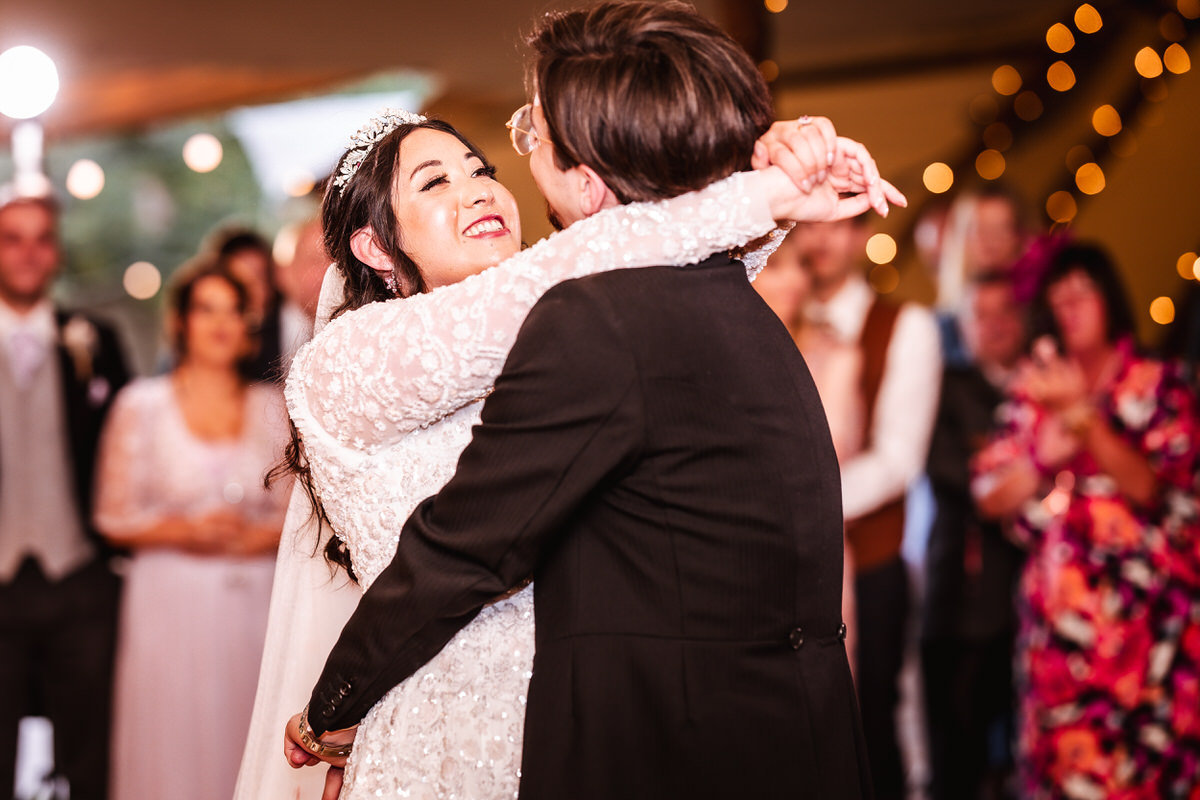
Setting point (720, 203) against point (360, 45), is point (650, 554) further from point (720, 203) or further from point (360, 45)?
point (360, 45)

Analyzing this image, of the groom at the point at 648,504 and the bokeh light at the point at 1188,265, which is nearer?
the groom at the point at 648,504

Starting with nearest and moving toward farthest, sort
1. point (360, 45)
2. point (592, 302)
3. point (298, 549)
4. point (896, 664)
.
Answer: 1. point (592, 302)
2. point (298, 549)
3. point (896, 664)
4. point (360, 45)

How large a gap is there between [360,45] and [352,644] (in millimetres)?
4390

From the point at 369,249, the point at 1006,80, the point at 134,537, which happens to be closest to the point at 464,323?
the point at 369,249

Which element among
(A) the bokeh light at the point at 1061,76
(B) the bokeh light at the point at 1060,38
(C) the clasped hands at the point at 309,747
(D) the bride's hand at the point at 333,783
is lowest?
(D) the bride's hand at the point at 333,783

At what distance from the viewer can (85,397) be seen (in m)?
4.04

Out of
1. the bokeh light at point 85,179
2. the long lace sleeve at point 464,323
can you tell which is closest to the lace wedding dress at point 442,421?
the long lace sleeve at point 464,323

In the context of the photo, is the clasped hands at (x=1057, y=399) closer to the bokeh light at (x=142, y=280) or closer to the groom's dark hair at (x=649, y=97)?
the groom's dark hair at (x=649, y=97)

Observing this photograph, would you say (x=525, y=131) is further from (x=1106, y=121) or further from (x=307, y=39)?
(x=1106, y=121)

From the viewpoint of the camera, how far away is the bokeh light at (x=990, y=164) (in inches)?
217

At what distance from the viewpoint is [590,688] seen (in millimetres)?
1313

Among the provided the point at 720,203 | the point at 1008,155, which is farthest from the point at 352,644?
the point at 1008,155

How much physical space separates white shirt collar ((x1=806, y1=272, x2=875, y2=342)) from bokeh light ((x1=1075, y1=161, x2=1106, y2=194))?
180 cm

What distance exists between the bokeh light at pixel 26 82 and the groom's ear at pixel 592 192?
4.35 metres
